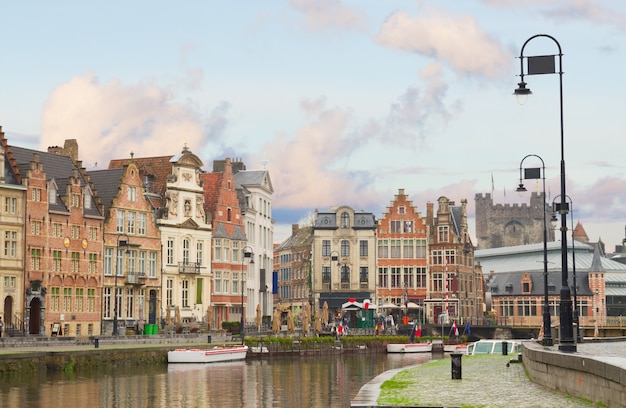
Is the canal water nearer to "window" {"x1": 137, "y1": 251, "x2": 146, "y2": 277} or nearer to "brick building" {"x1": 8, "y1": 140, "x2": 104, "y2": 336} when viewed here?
"brick building" {"x1": 8, "y1": 140, "x2": 104, "y2": 336}

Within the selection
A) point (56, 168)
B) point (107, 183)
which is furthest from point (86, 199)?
point (107, 183)

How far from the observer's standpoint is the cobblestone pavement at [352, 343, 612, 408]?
27.2 metres

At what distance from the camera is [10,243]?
264 feet

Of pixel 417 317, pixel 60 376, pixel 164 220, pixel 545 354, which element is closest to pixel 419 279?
pixel 417 317

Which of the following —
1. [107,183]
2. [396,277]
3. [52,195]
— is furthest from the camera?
[396,277]

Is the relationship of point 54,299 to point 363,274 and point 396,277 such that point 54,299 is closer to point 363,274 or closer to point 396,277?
point 363,274

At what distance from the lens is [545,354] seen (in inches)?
1265

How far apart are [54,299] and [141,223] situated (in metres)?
13.5

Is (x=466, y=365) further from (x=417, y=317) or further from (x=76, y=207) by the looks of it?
(x=417, y=317)

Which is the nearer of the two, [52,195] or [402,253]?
[52,195]

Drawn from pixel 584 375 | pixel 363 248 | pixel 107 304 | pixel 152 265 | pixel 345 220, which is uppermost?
pixel 345 220

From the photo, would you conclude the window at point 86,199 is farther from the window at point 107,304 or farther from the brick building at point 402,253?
the brick building at point 402,253

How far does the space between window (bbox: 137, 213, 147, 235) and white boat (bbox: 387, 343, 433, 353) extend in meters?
23.9

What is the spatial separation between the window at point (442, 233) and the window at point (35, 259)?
60.8m
